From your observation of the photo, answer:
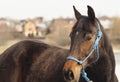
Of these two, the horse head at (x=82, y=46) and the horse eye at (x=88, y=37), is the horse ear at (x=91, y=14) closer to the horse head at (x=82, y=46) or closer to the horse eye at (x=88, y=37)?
the horse head at (x=82, y=46)

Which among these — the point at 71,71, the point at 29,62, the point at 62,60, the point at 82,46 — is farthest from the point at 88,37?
the point at 29,62

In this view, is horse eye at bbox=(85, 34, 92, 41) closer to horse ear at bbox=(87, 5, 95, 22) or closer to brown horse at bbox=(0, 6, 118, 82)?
brown horse at bbox=(0, 6, 118, 82)

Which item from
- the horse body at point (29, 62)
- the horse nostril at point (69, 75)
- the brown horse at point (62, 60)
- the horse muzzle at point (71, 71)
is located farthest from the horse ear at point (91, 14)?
the horse body at point (29, 62)

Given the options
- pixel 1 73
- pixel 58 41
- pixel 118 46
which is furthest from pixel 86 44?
pixel 58 41

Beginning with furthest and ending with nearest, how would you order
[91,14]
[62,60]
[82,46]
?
[62,60]
[91,14]
[82,46]

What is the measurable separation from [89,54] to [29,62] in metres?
1.78

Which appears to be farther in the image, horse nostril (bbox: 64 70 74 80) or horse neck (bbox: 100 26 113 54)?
horse neck (bbox: 100 26 113 54)

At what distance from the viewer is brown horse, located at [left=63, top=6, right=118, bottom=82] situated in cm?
505

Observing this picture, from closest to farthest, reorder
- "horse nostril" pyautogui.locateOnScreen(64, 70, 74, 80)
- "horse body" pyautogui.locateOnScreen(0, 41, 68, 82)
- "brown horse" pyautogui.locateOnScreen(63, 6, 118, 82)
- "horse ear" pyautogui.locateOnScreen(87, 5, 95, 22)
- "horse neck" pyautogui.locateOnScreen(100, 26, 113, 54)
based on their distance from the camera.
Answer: "horse nostril" pyautogui.locateOnScreen(64, 70, 74, 80)
"brown horse" pyautogui.locateOnScreen(63, 6, 118, 82)
"horse ear" pyautogui.locateOnScreen(87, 5, 95, 22)
"horse neck" pyautogui.locateOnScreen(100, 26, 113, 54)
"horse body" pyautogui.locateOnScreen(0, 41, 68, 82)

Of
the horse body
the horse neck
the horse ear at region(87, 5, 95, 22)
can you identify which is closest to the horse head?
the horse ear at region(87, 5, 95, 22)

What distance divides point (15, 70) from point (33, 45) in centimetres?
58

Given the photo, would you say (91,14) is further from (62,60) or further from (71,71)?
(62,60)

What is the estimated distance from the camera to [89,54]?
518cm

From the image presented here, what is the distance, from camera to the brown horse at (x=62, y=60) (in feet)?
16.7
